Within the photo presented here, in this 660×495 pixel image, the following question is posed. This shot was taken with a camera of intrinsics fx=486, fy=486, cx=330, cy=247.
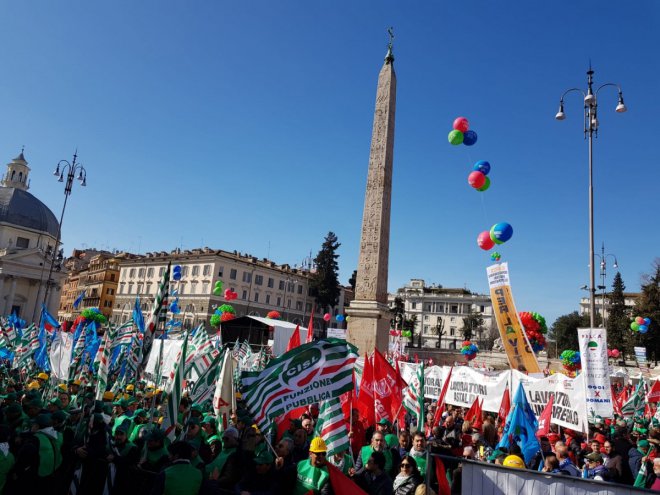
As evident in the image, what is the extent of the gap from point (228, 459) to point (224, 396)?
2.19 metres

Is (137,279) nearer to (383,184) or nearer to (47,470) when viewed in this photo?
(383,184)

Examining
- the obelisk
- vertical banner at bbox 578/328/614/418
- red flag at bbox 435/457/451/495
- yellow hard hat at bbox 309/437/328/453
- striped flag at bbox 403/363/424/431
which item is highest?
the obelisk

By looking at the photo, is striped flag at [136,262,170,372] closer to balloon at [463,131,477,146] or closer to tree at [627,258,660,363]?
balloon at [463,131,477,146]

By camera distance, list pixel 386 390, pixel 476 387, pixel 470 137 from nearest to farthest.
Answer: pixel 386 390
pixel 476 387
pixel 470 137

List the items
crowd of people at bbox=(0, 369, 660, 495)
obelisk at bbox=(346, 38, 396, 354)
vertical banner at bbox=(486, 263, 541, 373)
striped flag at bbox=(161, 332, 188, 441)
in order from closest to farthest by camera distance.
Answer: crowd of people at bbox=(0, 369, 660, 495)
striped flag at bbox=(161, 332, 188, 441)
vertical banner at bbox=(486, 263, 541, 373)
obelisk at bbox=(346, 38, 396, 354)

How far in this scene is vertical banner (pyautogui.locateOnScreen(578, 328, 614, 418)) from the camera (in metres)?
8.65

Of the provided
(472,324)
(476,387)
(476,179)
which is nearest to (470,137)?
(476,179)

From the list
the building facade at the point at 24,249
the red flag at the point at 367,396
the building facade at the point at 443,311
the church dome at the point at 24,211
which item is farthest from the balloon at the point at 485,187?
the building facade at the point at 443,311

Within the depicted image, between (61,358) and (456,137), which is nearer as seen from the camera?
(61,358)

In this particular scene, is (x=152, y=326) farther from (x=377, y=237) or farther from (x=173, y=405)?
(x=377, y=237)

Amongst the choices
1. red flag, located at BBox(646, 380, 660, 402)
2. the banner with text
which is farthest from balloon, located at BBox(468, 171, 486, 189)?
red flag, located at BBox(646, 380, 660, 402)

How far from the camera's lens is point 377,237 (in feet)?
48.9

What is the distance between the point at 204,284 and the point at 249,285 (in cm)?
582

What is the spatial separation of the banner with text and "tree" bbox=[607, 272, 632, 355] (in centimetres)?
4516
